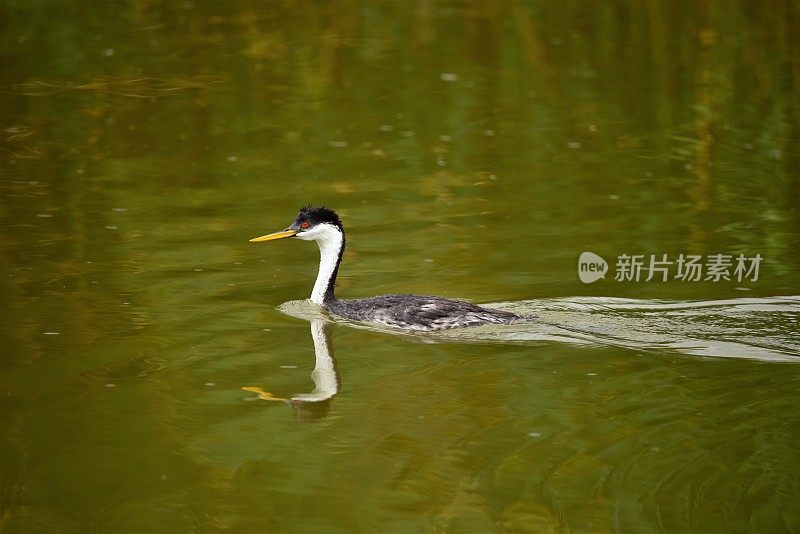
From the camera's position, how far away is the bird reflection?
928 centimetres

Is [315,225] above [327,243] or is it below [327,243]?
above

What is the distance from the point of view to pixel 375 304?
11.3 m

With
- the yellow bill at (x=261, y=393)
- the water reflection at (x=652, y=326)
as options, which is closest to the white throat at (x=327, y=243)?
the water reflection at (x=652, y=326)

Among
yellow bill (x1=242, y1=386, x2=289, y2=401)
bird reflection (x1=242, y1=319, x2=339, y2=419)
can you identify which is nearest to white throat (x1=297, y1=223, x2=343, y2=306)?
bird reflection (x1=242, y1=319, x2=339, y2=419)

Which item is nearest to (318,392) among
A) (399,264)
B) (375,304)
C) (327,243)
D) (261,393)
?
(261,393)

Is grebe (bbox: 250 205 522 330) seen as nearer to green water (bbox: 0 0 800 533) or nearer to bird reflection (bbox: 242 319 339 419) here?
green water (bbox: 0 0 800 533)

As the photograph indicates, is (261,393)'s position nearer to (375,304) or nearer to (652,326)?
(375,304)

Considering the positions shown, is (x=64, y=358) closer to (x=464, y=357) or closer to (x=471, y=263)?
(x=464, y=357)

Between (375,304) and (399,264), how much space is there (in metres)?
1.77

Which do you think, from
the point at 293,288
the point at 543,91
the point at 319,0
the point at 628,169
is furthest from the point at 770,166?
the point at 319,0

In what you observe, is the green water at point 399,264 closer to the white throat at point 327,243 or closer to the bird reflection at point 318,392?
the bird reflection at point 318,392

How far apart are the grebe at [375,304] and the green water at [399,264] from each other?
26 cm

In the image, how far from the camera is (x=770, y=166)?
1683 cm

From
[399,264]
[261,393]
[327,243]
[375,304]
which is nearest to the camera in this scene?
[261,393]
